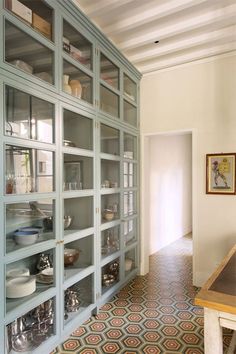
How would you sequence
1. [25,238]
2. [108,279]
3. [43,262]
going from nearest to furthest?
[25,238]
[43,262]
[108,279]

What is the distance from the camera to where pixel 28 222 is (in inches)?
81.1

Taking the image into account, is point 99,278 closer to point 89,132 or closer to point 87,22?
point 89,132

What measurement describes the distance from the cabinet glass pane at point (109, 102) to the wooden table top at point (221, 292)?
6.69ft

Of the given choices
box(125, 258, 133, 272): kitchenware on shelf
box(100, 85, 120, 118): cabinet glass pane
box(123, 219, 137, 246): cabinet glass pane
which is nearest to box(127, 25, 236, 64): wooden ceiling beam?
box(100, 85, 120, 118): cabinet glass pane

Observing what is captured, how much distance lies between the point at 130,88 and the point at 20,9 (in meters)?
1.99

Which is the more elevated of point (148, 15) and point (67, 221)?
point (148, 15)

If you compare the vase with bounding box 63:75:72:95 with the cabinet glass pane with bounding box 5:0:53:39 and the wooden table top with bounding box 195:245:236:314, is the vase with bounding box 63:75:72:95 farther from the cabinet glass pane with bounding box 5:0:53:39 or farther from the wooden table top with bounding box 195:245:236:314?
the wooden table top with bounding box 195:245:236:314

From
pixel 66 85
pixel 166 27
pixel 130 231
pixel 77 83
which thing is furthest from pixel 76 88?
pixel 130 231

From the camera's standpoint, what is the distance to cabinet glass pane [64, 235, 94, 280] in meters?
2.39

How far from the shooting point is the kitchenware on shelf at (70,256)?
2.36 meters

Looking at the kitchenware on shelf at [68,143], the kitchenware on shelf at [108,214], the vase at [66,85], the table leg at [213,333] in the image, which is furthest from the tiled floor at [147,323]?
the vase at [66,85]

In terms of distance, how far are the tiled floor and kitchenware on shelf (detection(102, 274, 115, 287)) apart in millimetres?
199

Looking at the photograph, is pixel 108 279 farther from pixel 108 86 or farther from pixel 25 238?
pixel 108 86

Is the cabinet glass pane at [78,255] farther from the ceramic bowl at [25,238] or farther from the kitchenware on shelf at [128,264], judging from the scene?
the kitchenware on shelf at [128,264]
